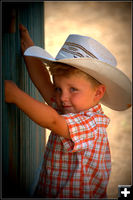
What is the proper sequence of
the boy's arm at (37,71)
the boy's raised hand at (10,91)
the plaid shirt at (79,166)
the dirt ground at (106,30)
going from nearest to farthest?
the boy's raised hand at (10,91) < the plaid shirt at (79,166) < the boy's arm at (37,71) < the dirt ground at (106,30)

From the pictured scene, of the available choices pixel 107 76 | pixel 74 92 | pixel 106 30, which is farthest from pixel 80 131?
pixel 106 30

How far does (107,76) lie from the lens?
1.10 metres

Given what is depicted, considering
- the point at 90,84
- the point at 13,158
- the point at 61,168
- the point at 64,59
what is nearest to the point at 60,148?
the point at 61,168

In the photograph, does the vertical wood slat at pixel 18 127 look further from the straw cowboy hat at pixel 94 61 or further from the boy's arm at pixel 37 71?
the straw cowboy hat at pixel 94 61

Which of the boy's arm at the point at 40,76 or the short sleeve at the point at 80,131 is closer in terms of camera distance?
the short sleeve at the point at 80,131

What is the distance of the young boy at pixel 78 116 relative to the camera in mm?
1003

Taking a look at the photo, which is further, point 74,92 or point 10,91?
point 74,92

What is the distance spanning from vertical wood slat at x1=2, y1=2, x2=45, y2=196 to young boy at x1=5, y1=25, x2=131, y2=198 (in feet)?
0.30

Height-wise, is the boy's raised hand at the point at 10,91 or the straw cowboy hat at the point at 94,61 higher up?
the straw cowboy hat at the point at 94,61

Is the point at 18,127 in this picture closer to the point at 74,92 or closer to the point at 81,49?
the point at 74,92

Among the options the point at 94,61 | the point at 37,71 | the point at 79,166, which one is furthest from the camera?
the point at 37,71

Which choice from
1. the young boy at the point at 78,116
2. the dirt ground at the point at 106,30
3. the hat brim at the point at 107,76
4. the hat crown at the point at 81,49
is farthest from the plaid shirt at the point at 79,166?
the dirt ground at the point at 106,30

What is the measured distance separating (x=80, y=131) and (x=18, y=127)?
37cm

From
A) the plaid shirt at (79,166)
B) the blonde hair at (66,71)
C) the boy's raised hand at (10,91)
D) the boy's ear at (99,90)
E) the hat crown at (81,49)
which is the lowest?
the plaid shirt at (79,166)
